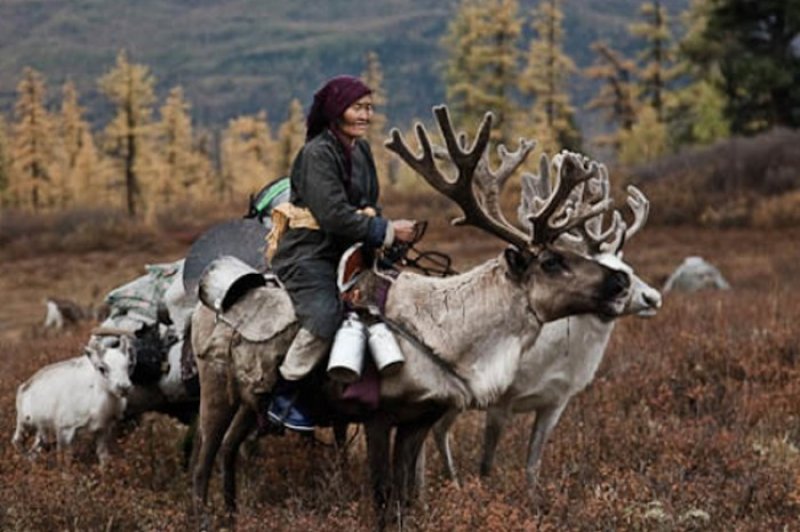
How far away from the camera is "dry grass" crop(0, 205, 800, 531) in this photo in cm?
593

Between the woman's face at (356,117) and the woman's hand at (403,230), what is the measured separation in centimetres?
51

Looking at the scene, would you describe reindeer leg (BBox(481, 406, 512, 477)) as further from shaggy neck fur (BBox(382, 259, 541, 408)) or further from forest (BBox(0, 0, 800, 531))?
shaggy neck fur (BBox(382, 259, 541, 408))

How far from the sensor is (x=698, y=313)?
13148 millimetres

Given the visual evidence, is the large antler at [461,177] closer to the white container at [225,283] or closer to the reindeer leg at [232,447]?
the white container at [225,283]

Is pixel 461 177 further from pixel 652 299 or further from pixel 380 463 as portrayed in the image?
pixel 652 299

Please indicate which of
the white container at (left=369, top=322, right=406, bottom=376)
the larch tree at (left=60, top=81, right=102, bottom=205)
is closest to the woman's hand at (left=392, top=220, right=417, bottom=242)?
the white container at (left=369, top=322, right=406, bottom=376)

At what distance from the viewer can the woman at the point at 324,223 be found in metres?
5.50

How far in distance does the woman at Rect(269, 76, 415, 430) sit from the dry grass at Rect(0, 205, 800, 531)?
787 millimetres

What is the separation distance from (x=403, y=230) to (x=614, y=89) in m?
50.6

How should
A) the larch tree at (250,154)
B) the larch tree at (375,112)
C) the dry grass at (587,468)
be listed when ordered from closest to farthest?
1. the dry grass at (587,468)
2. the larch tree at (375,112)
3. the larch tree at (250,154)

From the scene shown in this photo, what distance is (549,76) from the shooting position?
1714 inches

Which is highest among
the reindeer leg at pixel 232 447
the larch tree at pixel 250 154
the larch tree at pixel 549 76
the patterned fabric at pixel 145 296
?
the patterned fabric at pixel 145 296

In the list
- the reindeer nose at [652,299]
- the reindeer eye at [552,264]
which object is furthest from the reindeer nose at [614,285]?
the reindeer nose at [652,299]

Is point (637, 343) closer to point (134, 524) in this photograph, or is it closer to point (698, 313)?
point (698, 313)
